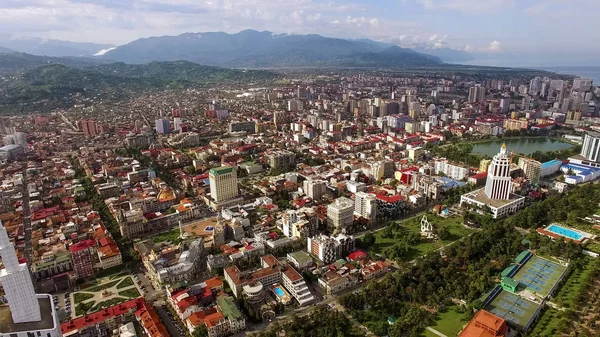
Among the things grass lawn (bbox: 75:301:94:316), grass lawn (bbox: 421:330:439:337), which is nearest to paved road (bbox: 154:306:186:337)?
grass lawn (bbox: 75:301:94:316)

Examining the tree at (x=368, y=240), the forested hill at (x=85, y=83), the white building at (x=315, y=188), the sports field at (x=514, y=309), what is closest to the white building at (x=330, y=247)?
the tree at (x=368, y=240)

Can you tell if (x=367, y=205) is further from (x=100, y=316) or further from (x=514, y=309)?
(x=100, y=316)

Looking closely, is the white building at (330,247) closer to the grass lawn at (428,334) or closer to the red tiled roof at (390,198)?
the red tiled roof at (390,198)

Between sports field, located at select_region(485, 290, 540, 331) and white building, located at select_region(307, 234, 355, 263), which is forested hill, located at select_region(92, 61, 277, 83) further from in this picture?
sports field, located at select_region(485, 290, 540, 331)

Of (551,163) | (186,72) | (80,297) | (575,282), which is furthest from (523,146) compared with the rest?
(186,72)

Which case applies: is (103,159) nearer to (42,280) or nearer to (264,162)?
(264,162)

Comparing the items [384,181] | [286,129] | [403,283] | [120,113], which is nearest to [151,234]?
[403,283]
